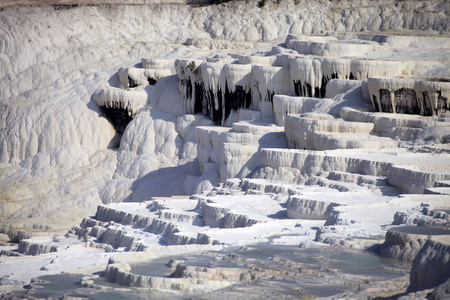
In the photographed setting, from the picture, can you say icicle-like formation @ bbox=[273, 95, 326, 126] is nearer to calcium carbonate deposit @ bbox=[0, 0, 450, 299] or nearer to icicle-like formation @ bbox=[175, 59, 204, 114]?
calcium carbonate deposit @ bbox=[0, 0, 450, 299]

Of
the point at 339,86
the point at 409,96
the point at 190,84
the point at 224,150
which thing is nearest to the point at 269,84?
the point at 339,86

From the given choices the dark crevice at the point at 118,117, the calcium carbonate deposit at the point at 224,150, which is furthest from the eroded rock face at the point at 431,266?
the dark crevice at the point at 118,117

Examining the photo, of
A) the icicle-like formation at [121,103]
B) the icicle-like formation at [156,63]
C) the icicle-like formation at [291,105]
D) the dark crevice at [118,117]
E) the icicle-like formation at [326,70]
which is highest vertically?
the icicle-like formation at [326,70]

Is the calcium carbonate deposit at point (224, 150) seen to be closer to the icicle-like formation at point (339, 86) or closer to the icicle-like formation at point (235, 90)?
the icicle-like formation at point (235, 90)

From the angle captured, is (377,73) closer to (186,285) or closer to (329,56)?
(329,56)

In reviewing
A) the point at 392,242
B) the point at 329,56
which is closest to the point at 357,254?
the point at 392,242

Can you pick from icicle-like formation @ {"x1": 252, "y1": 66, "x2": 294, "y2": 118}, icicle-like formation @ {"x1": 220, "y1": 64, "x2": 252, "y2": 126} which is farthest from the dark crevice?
icicle-like formation @ {"x1": 252, "y1": 66, "x2": 294, "y2": 118}
